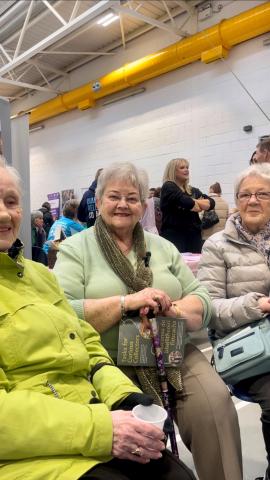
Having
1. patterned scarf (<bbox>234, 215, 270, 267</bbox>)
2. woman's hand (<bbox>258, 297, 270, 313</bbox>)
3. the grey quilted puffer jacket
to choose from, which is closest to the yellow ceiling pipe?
patterned scarf (<bbox>234, 215, 270, 267</bbox>)

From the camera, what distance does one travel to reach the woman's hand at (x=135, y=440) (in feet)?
3.15

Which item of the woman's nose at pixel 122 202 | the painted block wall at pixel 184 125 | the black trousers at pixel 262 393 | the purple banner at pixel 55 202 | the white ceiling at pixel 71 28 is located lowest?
the black trousers at pixel 262 393

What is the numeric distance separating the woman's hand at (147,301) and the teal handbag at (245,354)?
1.02ft

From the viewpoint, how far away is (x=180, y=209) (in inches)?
139

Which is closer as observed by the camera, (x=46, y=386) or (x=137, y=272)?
(x=46, y=386)

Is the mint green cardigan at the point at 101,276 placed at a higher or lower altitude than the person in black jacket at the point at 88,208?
lower

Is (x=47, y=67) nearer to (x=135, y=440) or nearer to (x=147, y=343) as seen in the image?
(x=147, y=343)

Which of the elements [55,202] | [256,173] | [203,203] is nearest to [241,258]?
[256,173]

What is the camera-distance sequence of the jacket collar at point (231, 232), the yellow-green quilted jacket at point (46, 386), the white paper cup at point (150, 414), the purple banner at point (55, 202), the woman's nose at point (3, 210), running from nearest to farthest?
the yellow-green quilted jacket at point (46, 386)
the white paper cup at point (150, 414)
the woman's nose at point (3, 210)
the jacket collar at point (231, 232)
the purple banner at point (55, 202)

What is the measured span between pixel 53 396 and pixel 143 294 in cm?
50

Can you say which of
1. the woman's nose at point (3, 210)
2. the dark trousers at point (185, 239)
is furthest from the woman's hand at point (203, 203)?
the woman's nose at point (3, 210)

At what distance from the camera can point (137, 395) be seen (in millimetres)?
1136

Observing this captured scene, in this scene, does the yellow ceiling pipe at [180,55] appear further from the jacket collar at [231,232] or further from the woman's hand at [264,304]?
the woman's hand at [264,304]

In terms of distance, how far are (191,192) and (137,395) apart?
2895 mm
